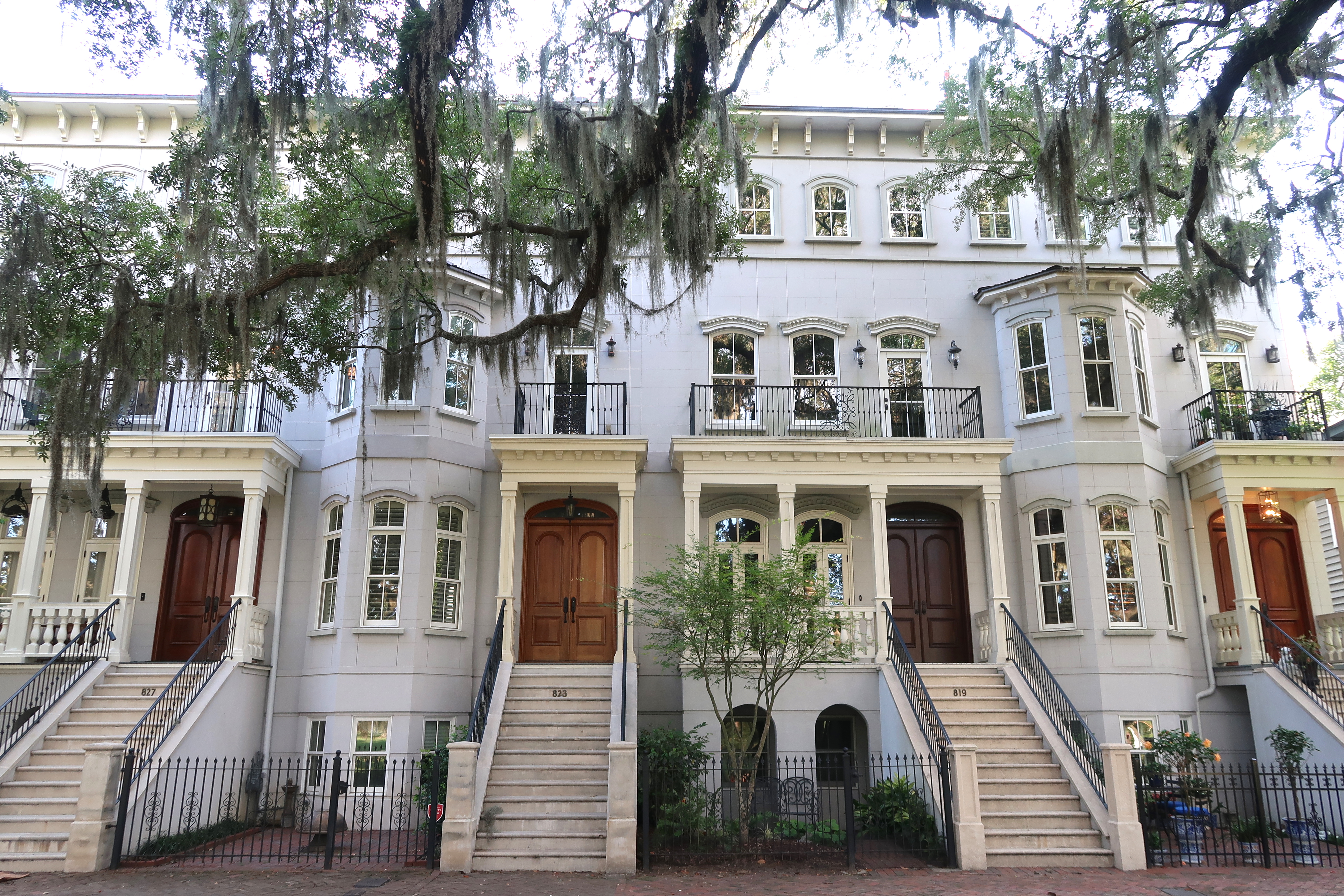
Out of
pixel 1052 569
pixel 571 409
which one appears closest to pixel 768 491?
pixel 571 409

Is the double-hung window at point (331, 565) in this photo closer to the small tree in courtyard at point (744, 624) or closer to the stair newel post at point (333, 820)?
the stair newel post at point (333, 820)

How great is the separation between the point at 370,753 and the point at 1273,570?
583 inches

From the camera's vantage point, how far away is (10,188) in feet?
39.7

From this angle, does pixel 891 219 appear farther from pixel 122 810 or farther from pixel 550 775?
pixel 122 810

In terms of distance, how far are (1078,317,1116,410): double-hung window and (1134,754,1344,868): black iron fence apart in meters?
5.67

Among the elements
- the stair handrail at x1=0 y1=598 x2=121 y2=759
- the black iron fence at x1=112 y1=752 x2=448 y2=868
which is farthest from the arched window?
the stair handrail at x1=0 y1=598 x2=121 y2=759

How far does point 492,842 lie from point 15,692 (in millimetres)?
7257

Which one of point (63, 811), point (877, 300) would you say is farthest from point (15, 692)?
point (877, 300)

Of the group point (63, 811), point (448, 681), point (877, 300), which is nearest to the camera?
point (63, 811)

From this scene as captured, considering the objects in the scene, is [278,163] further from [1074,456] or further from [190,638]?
[1074,456]

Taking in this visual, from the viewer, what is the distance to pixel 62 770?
11195 mm

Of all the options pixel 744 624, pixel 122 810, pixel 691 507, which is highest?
pixel 691 507

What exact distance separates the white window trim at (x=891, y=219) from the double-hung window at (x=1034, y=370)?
2.42 m

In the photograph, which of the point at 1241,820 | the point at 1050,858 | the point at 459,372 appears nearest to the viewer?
the point at 1050,858
